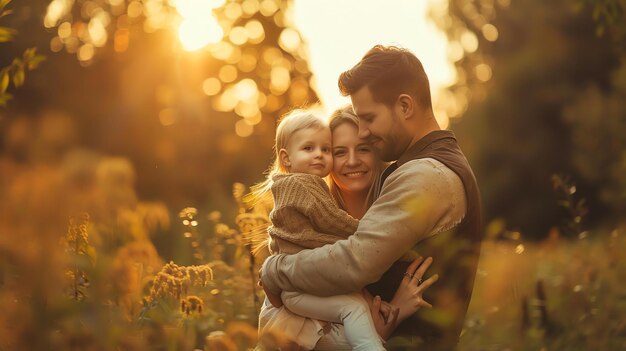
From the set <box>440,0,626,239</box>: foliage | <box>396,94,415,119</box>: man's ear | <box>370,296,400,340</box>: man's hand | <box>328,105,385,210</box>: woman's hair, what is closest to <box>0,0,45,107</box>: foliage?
<box>328,105,385,210</box>: woman's hair

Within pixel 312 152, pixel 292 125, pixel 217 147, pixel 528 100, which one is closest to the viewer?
pixel 312 152

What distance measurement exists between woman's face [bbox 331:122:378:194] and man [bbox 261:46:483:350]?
0.12 m

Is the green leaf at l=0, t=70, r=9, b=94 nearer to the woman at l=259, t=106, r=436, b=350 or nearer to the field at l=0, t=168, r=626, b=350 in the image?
the field at l=0, t=168, r=626, b=350

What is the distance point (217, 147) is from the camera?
18781 millimetres

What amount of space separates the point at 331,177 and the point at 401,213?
0.89 metres

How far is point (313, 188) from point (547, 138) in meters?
23.1

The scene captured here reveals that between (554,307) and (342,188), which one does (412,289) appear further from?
(554,307)

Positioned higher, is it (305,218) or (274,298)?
(305,218)

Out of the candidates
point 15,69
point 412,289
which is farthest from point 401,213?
point 15,69

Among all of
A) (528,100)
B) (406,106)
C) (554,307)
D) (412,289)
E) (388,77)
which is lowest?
(554,307)

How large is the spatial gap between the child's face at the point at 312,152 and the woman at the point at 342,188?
0.20 ft

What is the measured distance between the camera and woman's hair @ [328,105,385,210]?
4.02 meters

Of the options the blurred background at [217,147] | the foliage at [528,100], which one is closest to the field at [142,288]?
the blurred background at [217,147]

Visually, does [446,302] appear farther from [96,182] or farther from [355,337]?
[96,182]
